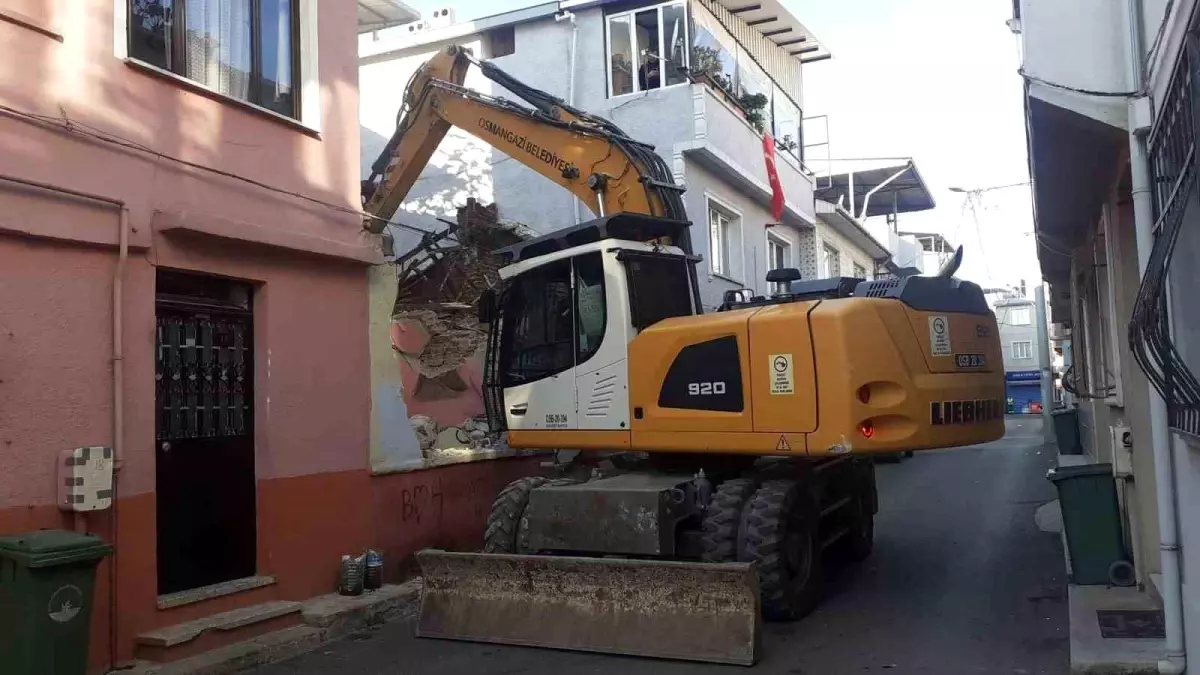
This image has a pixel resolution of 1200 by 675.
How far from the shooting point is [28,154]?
5957mm

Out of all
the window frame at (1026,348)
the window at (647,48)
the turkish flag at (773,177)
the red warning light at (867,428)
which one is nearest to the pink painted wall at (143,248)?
the red warning light at (867,428)

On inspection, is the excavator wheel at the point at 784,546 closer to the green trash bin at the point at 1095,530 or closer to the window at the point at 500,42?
the green trash bin at the point at 1095,530

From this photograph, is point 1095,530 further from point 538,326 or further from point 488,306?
point 488,306

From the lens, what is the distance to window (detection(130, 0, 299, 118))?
278 inches

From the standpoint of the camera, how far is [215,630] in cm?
667

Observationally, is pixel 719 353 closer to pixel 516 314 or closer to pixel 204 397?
pixel 516 314

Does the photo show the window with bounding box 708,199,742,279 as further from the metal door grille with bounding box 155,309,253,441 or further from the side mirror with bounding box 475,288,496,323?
the metal door grille with bounding box 155,309,253,441

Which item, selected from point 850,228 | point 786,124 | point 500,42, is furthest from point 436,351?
point 850,228

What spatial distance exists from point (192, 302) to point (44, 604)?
266 centimetres

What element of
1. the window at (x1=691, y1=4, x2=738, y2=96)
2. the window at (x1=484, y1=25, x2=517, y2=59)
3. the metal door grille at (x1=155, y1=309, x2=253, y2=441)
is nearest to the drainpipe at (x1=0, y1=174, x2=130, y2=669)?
the metal door grille at (x1=155, y1=309, x2=253, y2=441)

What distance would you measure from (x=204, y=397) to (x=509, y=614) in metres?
2.78

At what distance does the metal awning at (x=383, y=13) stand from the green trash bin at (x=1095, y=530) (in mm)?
8491

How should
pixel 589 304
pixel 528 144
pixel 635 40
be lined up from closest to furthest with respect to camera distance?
pixel 589 304 → pixel 528 144 → pixel 635 40

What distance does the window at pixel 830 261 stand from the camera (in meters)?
21.3
